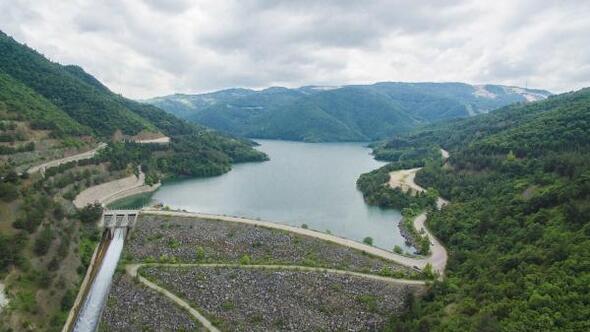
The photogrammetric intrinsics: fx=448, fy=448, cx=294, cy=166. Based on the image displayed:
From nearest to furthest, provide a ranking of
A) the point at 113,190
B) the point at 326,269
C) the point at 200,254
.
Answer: the point at 326,269 → the point at 200,254 → the point at 113,190

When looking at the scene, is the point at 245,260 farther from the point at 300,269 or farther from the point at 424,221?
the point at 424,221

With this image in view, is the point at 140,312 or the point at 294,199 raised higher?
the point at 294,199

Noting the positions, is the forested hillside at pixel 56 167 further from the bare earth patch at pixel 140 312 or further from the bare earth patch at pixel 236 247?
the bare earth patch at pixel 236 247

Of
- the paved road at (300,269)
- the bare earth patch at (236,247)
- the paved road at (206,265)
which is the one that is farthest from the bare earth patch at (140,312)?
the bare earth patch at (236,247)

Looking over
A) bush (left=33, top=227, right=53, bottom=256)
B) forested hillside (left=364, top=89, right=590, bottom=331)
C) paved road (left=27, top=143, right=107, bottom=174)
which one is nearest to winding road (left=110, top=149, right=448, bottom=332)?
forested hillside (left=364, top=89, right=590, bottom=331)

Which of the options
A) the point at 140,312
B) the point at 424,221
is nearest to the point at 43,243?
the point at 140,312

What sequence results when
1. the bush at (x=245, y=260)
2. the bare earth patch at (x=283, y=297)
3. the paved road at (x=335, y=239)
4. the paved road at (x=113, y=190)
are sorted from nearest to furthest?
the bare earth patch at (x=283, y=297) < the bush at (x=245, y=260) < the paved road at (x=335, y=239) < the paved road at (x=113, y=190)

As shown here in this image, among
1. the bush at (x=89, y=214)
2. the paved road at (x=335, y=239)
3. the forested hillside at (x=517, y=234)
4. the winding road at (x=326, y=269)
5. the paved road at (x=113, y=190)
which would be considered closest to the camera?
the forested hillside at (x=517, y=234)
